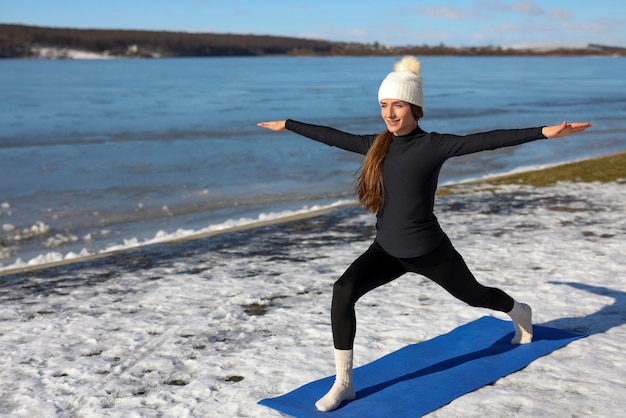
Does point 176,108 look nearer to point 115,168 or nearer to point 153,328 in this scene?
point 115,168

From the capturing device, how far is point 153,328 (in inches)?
229

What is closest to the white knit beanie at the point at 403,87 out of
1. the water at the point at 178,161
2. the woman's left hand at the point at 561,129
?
the woman's left hand at the point at 561,129

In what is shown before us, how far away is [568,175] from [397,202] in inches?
415

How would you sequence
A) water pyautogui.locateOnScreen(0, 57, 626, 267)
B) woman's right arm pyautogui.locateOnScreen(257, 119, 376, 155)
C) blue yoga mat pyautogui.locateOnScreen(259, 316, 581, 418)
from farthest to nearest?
1. water pyautogui.locateOnScreen(0, 57, 626, 267)
2. woman's right arm pyautogui.locateOnScreen(257, 119, 376, 155)
3. blue yoga mat pyautogui.locateOnScreen(259, 316, 581, 418)

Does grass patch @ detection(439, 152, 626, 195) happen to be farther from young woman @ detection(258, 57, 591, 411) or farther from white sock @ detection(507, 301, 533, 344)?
young woman @ detection(258, 57, 591, 411)

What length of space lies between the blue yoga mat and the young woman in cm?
19

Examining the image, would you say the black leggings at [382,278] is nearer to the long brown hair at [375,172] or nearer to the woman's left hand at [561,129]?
the long brown hair at [375,172]

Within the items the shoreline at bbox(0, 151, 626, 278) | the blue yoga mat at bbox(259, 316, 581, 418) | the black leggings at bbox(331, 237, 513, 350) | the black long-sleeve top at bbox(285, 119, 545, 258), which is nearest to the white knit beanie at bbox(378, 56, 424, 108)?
the black long-sleeve top at bbox(285, 119, 545, 258)

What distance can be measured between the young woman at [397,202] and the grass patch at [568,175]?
8369 mm

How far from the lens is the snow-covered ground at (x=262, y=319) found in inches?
177

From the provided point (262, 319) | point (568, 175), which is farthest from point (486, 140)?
point (568, 175)

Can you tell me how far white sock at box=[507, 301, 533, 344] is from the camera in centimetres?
507

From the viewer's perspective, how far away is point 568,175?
1388cm

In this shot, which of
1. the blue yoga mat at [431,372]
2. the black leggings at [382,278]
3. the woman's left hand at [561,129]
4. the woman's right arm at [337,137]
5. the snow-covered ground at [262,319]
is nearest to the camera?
the woman's left hand at [561,129]
